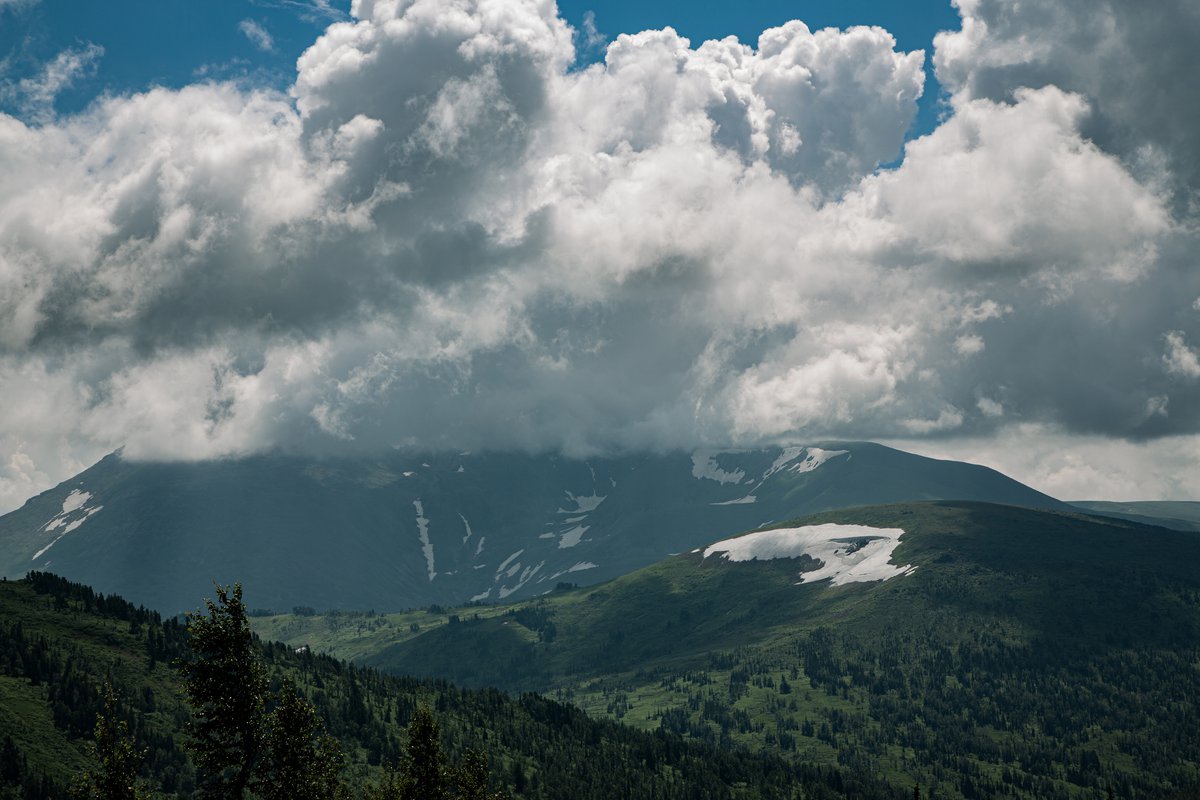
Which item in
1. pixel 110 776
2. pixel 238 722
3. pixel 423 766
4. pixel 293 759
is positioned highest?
pixel 238 722

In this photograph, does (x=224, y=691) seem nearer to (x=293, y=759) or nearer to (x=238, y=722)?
(x=238, y=722)

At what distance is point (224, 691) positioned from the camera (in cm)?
6406

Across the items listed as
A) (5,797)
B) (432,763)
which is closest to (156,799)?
(5,797)

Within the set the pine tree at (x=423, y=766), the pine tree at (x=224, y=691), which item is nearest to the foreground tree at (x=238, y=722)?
the pine tree at (x=224, y=691)

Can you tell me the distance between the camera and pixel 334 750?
7225cm

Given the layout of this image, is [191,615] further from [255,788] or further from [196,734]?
[255,788]

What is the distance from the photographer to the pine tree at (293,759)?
66375mm

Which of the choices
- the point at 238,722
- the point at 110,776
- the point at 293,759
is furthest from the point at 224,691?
the point at 110,776

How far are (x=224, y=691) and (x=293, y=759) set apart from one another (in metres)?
7.08

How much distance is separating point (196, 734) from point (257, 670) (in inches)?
196

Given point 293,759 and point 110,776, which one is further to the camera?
point 293,759

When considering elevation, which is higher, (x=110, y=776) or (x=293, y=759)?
(x=110, y=776)

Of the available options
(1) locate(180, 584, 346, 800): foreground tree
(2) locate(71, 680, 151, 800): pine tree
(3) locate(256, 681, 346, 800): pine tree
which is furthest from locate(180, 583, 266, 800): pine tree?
(2) locate(71, 680, 151, 800): pine tree

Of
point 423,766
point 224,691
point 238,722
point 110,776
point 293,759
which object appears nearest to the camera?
point 110,776
